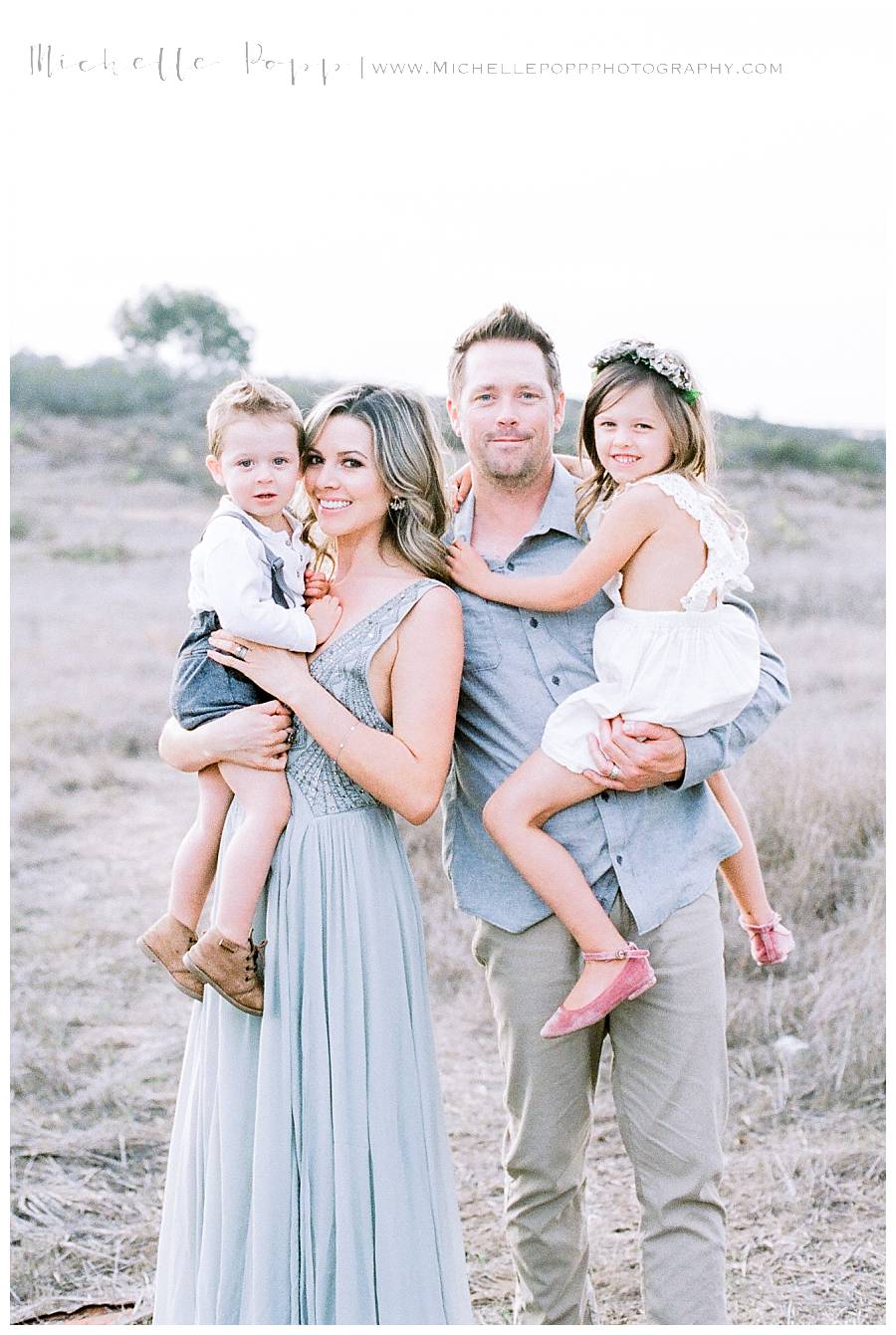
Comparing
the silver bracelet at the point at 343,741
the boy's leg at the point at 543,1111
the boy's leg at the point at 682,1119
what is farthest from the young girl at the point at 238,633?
the boy's leg at the point at 682,1119

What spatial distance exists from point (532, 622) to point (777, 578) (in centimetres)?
908

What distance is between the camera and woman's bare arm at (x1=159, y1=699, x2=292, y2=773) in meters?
2.52

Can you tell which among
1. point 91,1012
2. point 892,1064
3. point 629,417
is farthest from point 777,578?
point 629,417

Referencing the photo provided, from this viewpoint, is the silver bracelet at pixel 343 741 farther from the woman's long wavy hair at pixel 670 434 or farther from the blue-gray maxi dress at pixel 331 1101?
the woman's long wavy hair at pixel 670 434

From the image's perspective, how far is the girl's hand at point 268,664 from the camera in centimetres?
252

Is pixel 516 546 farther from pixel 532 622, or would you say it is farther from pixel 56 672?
pixel 56 672

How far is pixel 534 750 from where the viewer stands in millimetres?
2721

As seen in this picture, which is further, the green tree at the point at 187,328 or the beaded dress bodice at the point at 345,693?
the green tree at the point at 187,328

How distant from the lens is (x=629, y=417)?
2699mm

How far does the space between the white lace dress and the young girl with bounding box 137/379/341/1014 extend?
57 centimetres

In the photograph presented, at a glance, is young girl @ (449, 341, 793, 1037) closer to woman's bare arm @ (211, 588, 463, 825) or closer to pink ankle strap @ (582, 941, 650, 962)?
pink ankle strap @ (582, 941, 650, 962)

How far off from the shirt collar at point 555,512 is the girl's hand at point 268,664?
509mm

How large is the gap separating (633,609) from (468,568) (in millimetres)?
364

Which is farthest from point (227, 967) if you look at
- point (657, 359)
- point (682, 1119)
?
point (657, 359)
